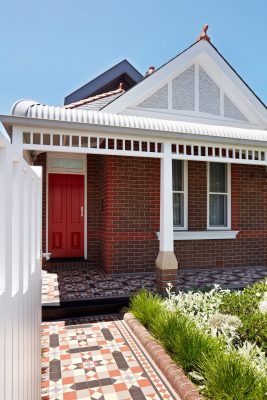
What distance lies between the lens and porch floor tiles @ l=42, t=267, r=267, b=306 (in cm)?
565

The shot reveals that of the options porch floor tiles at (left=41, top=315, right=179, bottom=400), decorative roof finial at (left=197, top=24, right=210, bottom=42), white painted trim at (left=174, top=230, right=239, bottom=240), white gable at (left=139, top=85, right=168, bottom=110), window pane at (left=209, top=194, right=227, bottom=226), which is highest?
decorative roof finial at (left=197, top=24, right=210, bottom=42)

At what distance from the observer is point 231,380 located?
101 inches

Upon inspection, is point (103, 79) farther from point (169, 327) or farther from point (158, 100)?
point (169, 327)

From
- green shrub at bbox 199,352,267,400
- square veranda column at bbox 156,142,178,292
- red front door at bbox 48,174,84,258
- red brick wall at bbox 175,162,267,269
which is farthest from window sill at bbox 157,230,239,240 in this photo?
green shrub at bbox 199,352,267,400

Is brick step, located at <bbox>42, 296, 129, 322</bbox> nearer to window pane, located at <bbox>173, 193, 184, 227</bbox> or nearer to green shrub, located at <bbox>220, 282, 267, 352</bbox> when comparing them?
green shrub, located at <bbox>220, 282, 267, 352</bbox>

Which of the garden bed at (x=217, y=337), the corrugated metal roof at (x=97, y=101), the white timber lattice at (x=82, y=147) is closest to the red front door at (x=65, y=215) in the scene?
the corrugated metal roof at (x=97, y=101)

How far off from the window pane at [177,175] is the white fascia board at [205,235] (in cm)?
124

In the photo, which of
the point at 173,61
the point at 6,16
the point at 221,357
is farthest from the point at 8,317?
the point at 173,61

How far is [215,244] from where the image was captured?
8438 millimetres

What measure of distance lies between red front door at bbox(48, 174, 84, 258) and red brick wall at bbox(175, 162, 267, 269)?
2.95 meters

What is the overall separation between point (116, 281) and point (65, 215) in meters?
2.86

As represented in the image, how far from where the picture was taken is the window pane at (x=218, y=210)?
8.61 meters

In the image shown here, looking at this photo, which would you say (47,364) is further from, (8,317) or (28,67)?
(28,67)

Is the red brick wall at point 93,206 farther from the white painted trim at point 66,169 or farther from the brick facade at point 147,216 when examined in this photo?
the white painted trim at point 66,169
